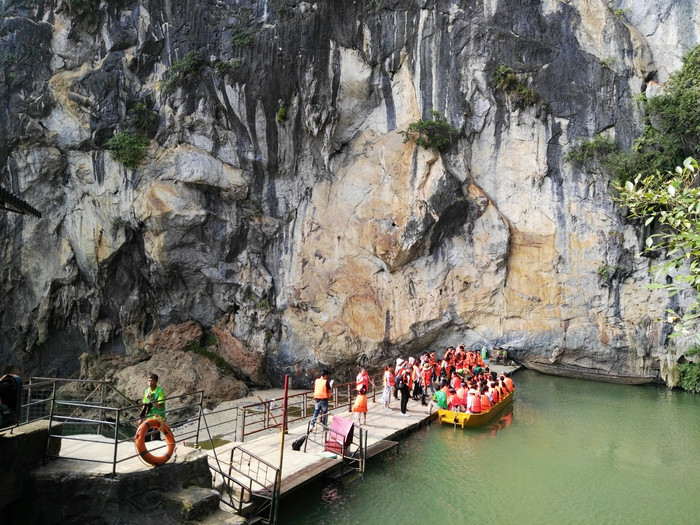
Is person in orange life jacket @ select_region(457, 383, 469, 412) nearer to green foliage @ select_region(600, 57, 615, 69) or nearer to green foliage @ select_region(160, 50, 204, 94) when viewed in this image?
green foliage @ select_region(600, 57, 615, 69)

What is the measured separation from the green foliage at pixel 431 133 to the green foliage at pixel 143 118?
10425 millimetres

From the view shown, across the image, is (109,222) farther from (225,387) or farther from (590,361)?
(590,361)

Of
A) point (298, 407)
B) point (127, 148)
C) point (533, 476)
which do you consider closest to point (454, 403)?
point (533, 476)

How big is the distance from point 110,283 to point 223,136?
796cm

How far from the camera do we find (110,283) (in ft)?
73.5

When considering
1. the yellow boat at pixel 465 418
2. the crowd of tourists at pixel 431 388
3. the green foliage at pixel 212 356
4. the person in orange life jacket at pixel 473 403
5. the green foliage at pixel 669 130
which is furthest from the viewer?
the green foliage at pixel 212 356

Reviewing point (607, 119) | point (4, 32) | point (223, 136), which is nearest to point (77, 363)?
point (223, 136)

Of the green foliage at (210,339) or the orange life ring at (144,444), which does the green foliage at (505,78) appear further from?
the orange life ring at (144,444)

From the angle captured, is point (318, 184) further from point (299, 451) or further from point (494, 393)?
point (299, 451)

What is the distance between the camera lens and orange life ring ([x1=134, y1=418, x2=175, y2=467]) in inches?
273

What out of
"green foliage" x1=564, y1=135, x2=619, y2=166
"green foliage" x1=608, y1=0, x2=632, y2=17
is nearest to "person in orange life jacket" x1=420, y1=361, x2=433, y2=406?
"green foliage" x1=564, y1=135, x2=619, y2=166

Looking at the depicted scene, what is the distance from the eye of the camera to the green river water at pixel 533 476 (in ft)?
30.0

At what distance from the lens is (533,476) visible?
10.7 meters

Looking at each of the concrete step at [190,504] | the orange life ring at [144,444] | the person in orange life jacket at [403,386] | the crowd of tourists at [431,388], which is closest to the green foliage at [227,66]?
the crowd of tourists at [431,388]
